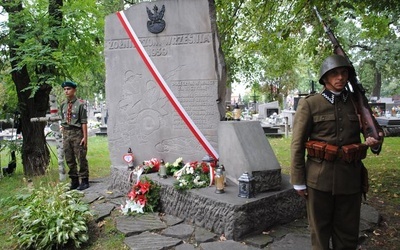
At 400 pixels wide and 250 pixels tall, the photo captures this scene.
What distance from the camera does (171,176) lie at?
4656mm

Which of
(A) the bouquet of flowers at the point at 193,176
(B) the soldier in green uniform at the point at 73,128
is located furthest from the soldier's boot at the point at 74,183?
(A) the bouquet of flowers at the point at 193,176

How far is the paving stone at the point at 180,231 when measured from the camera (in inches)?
142

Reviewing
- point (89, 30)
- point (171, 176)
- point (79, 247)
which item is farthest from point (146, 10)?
point (79, 247)

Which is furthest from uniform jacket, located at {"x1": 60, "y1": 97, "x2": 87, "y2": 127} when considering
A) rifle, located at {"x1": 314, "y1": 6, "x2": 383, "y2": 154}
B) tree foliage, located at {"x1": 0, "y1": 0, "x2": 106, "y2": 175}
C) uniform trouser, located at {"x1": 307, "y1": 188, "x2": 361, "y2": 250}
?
rifle, located at {"x1": 314, "y1": 6, "x2": 383, "y2": 154}

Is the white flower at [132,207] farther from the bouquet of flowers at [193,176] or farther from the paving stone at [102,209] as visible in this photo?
the bouquet of flowers at [193,176]

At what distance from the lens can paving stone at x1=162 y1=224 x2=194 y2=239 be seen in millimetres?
3598

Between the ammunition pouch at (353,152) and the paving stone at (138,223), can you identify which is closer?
the ammunition pouch at (353,152)

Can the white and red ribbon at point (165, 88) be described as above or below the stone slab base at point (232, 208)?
above

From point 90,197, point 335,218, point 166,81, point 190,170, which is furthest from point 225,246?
point 166,81

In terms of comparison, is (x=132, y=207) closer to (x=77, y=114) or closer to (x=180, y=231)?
(x=180, y=231)

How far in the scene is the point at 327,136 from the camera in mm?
2701

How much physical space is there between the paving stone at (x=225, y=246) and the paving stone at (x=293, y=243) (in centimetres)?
25

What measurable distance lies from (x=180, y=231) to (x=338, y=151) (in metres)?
2.02

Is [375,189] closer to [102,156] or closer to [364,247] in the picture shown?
[364,247]
